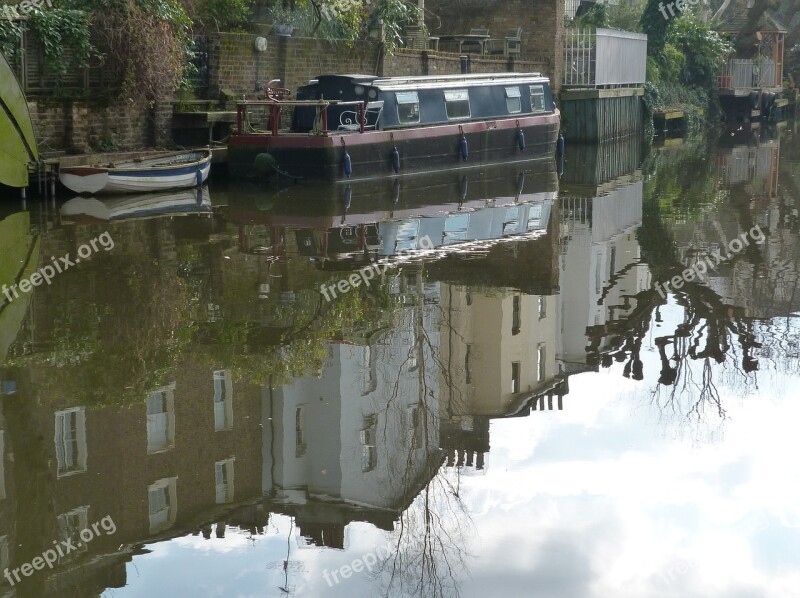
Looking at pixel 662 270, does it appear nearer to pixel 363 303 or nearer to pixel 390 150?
pixel 363 303

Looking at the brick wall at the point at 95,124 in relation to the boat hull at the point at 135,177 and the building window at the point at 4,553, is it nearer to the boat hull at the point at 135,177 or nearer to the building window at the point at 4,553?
the boat hull at the point at 135,177

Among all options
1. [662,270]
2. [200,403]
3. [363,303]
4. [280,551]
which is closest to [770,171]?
[662,270]

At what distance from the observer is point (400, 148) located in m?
21.8

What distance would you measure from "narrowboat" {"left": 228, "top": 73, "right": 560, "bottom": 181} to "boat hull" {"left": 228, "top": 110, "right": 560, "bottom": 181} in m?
0.02

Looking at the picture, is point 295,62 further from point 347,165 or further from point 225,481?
point 225,481

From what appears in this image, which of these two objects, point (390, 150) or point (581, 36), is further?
point (581, 36)

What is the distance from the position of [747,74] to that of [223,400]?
4515 centimetres

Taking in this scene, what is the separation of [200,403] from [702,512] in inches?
130

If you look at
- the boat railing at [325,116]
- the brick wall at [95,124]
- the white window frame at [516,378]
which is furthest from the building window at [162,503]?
the boat railing at [325,116]

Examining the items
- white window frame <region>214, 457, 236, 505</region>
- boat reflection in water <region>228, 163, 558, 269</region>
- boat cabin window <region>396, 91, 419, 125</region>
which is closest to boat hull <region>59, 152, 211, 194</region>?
boat reflection in water <region>228, 163, 558, 269</region>

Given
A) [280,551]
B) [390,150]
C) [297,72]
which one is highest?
[297,72]

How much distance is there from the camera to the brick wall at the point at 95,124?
1847 cm

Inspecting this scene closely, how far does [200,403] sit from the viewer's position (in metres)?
7.64

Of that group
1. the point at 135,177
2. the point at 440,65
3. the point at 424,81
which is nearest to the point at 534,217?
the point at 135,177
